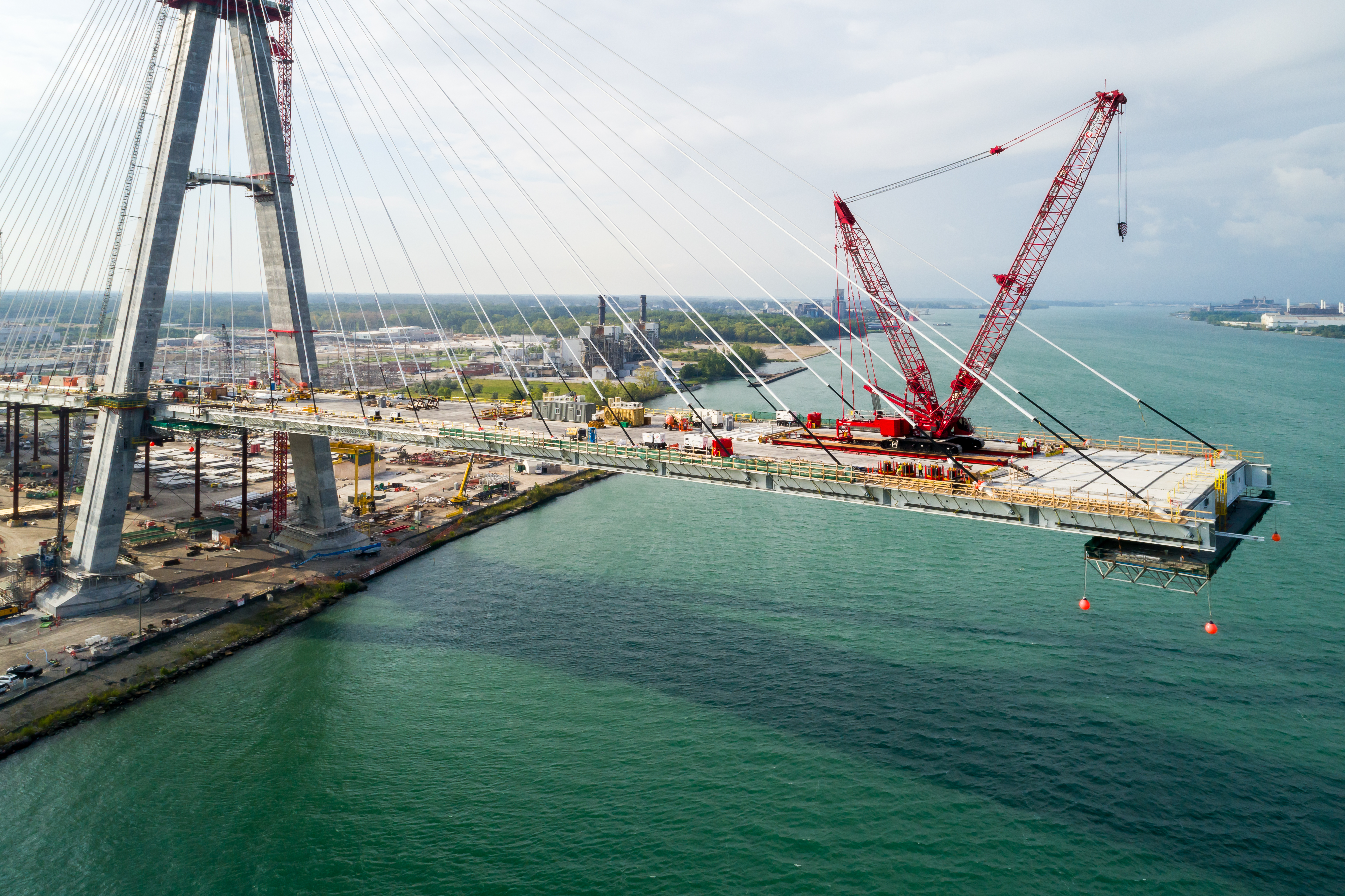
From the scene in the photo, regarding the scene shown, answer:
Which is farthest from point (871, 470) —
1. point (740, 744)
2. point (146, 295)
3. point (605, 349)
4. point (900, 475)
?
point (605, 349)

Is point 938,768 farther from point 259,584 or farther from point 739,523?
point 259,584

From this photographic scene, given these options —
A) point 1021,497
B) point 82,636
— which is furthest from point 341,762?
point 1021,497

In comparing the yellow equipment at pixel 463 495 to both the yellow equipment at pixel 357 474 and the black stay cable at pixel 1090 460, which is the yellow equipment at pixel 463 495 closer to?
the yellow equipment at pixel 357 474

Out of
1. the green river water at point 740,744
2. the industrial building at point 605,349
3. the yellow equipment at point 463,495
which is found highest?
the industrial building at point 605,349

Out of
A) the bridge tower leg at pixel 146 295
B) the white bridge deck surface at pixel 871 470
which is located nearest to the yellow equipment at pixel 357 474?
the white bridge deck surface at pixel 871 470

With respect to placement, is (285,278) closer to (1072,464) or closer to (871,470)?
(871,470)

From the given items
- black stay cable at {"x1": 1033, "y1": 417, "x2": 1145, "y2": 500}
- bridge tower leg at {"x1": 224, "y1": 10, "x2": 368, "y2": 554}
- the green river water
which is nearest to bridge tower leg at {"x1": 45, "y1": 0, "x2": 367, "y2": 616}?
bridge tower leg at {"x1": 224, "y1": 10, "x2": 368, "y2": 554}
